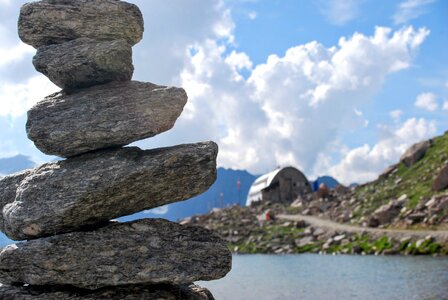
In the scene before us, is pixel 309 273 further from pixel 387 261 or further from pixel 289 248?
pixel 289 248

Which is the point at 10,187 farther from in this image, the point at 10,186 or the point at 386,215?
the point at 386,215

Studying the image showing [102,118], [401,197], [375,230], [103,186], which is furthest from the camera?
[401,197]

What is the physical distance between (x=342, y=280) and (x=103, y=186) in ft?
94.0

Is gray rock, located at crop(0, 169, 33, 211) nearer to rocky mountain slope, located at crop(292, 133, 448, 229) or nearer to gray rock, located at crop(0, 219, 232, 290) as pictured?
gray rock, located at crop(0, 219, 232, 290)

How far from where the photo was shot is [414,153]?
311 ft

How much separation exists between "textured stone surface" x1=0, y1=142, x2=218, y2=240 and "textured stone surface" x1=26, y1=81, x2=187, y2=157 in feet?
2.04

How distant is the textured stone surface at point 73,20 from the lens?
2148 centimetres

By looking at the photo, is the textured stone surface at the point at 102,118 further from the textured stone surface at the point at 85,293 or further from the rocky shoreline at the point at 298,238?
the rocky shoreline at the point at 298,238

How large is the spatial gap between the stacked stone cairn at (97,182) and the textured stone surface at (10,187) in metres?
0.05

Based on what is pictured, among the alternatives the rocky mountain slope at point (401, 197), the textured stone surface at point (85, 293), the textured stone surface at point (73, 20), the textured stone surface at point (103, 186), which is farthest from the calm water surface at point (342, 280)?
the textured stone surface at point (73, 20)

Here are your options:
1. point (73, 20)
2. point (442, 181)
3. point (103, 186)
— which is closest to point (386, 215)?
point (442, 181)

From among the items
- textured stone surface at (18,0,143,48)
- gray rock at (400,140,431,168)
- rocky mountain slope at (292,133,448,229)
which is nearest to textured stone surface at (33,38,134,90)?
textured stone surface at (18,0,143,48)

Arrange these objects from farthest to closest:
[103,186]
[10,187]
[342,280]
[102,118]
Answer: [342,280] < [10,187] < [102,118] < [103,186]

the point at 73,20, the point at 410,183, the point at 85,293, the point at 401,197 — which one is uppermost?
the point at 410,183
